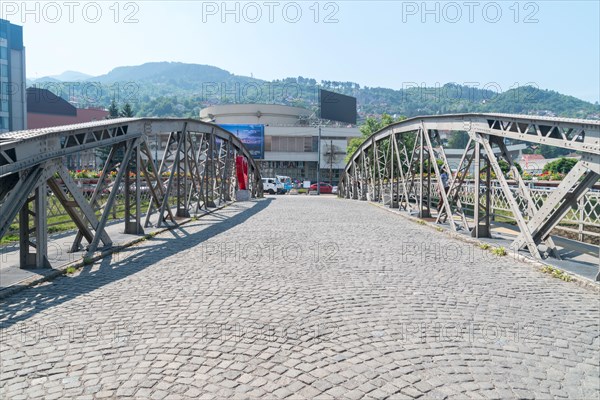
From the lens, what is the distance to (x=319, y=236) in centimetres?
1322

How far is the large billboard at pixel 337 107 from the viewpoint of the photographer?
89250mm

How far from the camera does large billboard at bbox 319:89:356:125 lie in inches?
3514

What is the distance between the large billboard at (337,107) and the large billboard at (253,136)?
15865mm

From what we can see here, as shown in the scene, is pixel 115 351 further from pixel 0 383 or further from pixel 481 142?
pixel 481 142

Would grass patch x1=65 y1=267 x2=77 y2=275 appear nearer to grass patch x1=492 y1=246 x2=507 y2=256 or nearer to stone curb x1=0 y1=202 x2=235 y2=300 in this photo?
stone curb x1=0 y1=202 x2=235 y2=300

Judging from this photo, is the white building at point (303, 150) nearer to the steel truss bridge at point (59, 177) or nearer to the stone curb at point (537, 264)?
the stone curb at point (537, 264)

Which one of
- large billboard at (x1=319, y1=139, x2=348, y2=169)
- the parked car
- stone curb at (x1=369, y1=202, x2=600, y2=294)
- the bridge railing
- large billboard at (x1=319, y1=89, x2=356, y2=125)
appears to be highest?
large billboard at (x1=319, y1=89, x2=356, y2=125)

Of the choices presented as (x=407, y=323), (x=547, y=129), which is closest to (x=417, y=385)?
(x=407, y=323)

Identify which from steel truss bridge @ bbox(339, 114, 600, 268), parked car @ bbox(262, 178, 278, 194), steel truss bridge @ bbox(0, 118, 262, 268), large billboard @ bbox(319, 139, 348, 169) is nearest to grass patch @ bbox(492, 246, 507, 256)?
steel truss bridge @ bbox(339, 114, 600, 268)

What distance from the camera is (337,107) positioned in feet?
300

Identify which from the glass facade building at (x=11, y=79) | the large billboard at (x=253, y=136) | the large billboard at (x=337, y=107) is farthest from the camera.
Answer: the large billboard at (x=337, y=107)

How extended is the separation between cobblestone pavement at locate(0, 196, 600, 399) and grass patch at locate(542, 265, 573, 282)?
15 centimetres

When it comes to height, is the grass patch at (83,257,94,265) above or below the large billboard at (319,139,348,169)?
below

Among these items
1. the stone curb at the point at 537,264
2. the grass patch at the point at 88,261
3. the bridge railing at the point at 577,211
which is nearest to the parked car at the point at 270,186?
the bridge railing at the point at 577,211
